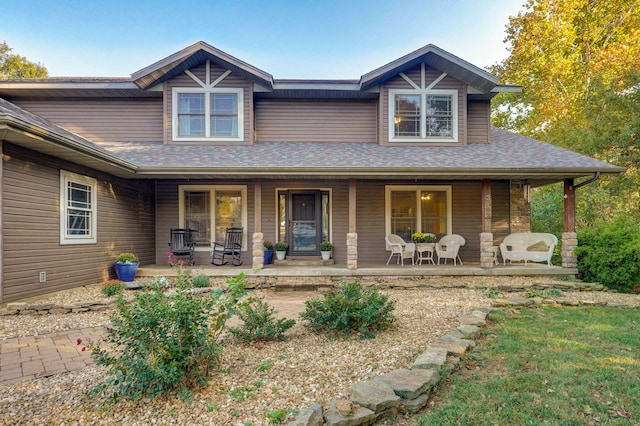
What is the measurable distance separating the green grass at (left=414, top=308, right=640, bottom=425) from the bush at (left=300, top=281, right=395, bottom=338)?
1002 millimetres

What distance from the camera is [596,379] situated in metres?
2.83

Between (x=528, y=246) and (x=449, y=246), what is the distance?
197cm

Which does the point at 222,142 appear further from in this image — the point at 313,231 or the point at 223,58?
the point at 313,231

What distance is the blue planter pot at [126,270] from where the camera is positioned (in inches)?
280

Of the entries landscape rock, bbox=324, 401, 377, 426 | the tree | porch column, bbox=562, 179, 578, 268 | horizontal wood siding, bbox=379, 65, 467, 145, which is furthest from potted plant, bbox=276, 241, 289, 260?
the tree

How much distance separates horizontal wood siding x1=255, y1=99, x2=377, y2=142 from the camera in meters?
9.24

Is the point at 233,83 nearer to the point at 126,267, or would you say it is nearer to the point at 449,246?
the point at 126,267

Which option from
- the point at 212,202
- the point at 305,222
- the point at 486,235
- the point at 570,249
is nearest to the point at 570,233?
the point at 570,249

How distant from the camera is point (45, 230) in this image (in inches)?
226

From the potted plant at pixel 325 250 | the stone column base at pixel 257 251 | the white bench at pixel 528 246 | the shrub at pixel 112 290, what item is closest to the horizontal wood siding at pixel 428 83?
the white bench at pixel 528 246

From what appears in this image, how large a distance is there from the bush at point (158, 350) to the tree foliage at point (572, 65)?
13.8 metres

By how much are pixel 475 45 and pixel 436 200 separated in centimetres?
1179

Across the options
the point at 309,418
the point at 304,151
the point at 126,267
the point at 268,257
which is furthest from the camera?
the point at 268,257

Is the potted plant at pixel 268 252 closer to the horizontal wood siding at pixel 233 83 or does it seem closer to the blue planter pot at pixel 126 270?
the horizontal wood siding at pixel 233 83
